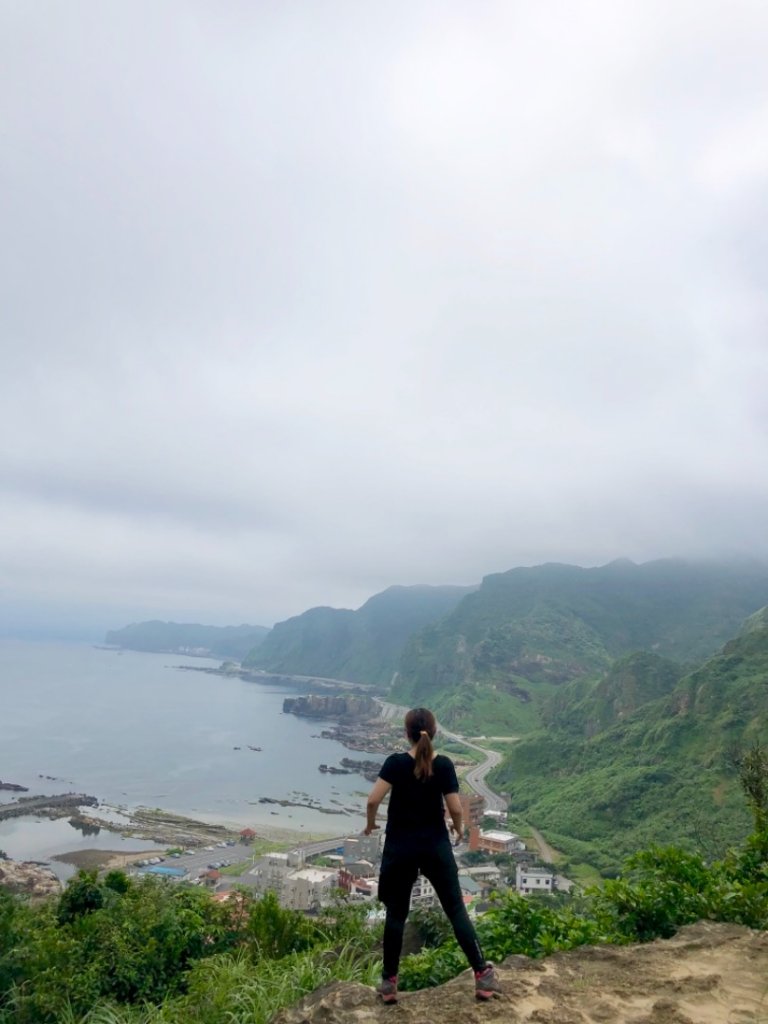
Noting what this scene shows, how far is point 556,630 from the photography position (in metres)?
111

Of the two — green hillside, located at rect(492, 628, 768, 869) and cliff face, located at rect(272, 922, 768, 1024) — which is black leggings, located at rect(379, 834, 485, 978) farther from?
green hillside, located at rect(492, 628, 768, 869)

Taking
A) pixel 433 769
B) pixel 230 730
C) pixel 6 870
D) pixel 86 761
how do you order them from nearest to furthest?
1. pixel 433 769
2. pixel 6 870
3. pixel 86 761
4. pixel 230 730

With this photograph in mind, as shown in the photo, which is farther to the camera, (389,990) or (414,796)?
(389,990)

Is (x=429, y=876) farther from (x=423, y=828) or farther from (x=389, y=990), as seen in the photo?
(x=389, y=990)

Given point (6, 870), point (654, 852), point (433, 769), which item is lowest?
point (6, 870)

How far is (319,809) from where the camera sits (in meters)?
48.6

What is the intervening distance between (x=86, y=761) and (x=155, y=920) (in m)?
61.9

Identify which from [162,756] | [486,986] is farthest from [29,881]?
[162,756]

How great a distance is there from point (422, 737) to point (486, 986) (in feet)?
4.48

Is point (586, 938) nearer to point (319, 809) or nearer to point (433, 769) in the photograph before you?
point (433, 769)

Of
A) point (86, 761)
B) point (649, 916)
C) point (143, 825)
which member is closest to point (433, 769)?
point (649, 916)

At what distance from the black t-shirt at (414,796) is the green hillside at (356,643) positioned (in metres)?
148

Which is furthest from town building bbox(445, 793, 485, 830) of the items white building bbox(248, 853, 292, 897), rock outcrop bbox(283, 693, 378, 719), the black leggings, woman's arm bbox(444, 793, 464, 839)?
rock outcrop bbox(283, 693, 378, 719)

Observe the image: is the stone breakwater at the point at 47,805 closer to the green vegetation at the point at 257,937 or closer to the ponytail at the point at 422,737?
the green vegetation at the point at 257,937
